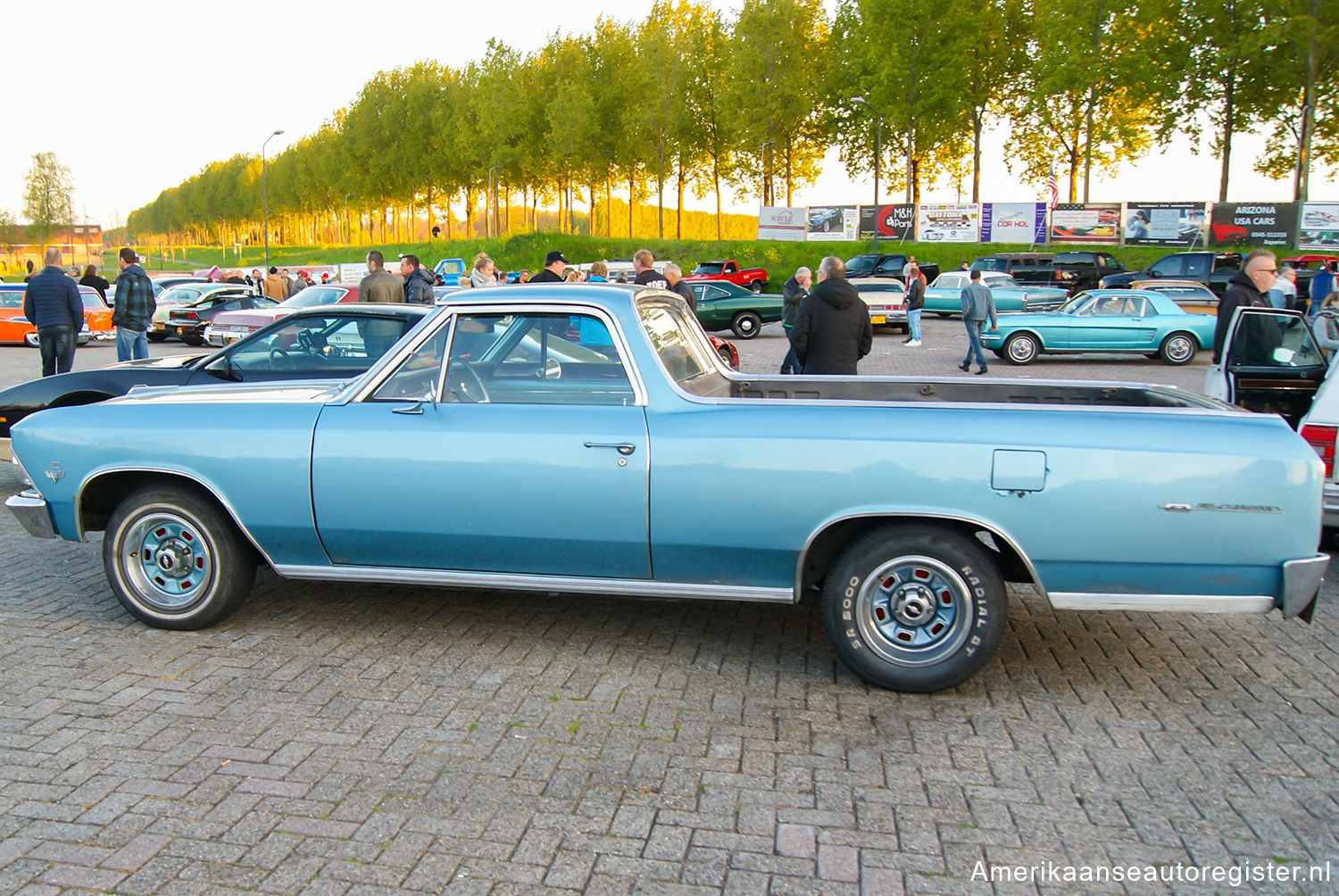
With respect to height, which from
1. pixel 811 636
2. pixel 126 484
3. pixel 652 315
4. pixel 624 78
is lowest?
pixel 811 636

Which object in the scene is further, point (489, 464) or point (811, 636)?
point (811, 636)

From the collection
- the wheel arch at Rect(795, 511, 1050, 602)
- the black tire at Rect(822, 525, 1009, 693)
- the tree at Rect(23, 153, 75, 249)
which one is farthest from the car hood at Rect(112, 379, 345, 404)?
the tree at Rect(23, 153, 75, 249)

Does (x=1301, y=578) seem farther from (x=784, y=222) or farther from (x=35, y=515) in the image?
(x=784, y=222)

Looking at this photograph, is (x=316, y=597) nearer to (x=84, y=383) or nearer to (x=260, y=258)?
(x=84, y=383)

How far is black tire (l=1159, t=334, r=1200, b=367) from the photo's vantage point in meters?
18.7

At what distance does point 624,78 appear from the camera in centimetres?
5694

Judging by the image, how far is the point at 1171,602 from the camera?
12.7 ft

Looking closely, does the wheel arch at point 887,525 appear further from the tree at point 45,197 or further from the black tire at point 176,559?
the tree at point 45,197

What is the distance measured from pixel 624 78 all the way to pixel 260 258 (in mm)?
47256

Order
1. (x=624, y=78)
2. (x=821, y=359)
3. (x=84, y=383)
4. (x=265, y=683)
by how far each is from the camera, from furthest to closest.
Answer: (x=624, y=78), (x=821, y=359), (x=84, y=383), (x=265, y=683)

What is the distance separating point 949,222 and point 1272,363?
38395 millimetres

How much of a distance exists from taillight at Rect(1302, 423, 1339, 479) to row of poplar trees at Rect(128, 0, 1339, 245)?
121ft

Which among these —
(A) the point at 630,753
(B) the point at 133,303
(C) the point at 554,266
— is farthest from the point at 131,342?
(A) the point at 630,753

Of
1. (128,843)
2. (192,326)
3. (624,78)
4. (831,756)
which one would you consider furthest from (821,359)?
(624,78)
